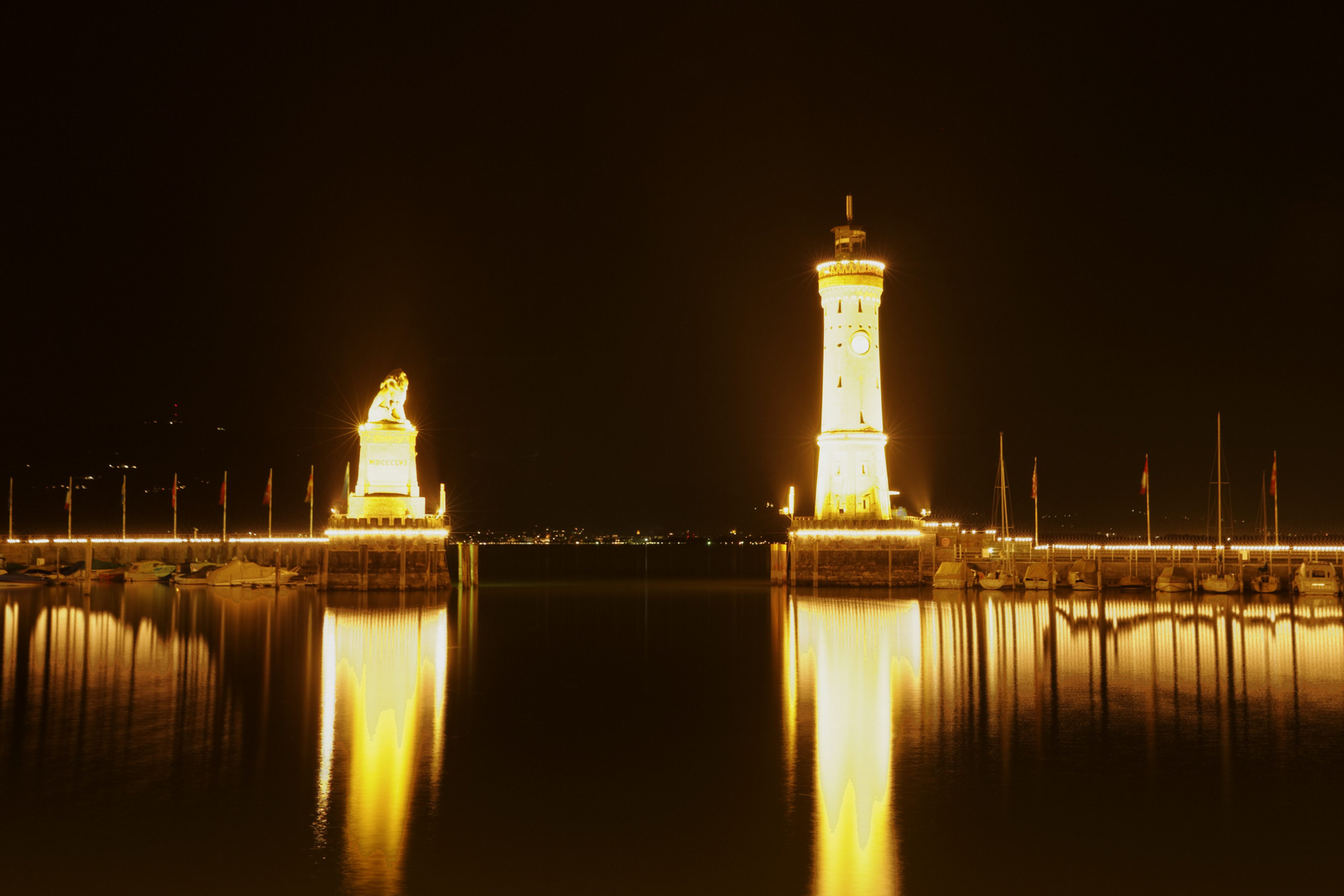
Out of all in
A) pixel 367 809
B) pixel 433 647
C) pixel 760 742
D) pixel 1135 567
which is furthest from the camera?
pixel 1135 567

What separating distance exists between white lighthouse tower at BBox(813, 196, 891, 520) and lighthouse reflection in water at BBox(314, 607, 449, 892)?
3254 centimetres

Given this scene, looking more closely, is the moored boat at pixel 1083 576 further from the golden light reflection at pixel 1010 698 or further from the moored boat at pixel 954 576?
the golden light reflection at pixel 1010 698

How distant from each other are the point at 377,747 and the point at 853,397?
159 feet

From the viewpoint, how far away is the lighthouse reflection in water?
572 inches

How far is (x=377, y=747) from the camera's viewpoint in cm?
2025

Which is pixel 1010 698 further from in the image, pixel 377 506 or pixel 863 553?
pixel 377 506

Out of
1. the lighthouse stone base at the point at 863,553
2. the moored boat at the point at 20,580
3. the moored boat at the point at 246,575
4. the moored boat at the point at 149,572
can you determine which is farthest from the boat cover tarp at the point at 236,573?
the lighthouse stone base at the point at 863,553

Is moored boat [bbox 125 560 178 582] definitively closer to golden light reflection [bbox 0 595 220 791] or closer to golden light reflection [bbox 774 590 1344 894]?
golden light reflection [bbox 0 595 220 791]

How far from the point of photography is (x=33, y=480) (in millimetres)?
110625

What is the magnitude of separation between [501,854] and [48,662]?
21856 millimetres

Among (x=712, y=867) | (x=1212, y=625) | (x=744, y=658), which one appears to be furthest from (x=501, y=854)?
(x=1212, y=625)

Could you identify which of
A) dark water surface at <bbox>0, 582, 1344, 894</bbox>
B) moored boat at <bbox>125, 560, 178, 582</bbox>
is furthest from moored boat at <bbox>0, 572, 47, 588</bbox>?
dark water surface at <bbox>0, 582, 1344, 894</bbox>

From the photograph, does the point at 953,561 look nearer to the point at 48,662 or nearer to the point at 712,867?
the point at 48,662

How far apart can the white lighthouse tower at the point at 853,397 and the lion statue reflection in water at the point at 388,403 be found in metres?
23.0
